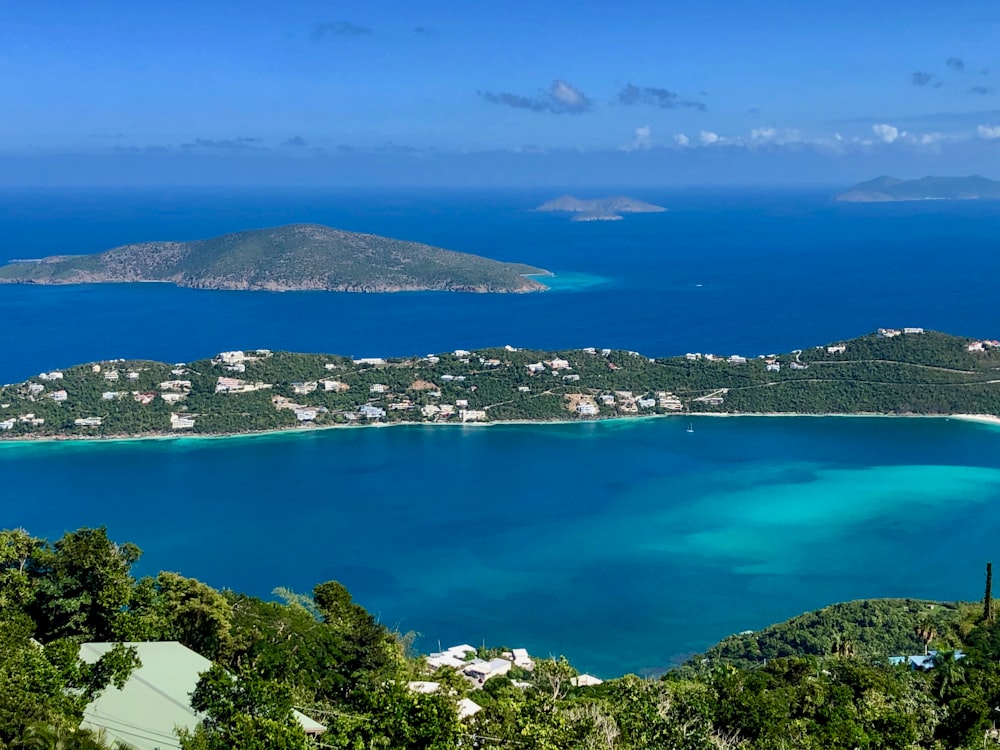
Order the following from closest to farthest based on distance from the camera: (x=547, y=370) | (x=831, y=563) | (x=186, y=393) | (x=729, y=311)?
(x=831, y=563), (x=186, y=393), (x=547, y=370), (x=729, y=311)

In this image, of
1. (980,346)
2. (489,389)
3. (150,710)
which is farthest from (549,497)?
(980,346)

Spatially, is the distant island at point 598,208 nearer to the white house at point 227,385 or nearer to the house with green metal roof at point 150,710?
the white house at point 227,385

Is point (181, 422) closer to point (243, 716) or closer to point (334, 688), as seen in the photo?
point (334, 688)

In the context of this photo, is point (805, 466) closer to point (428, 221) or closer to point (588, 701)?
point (588, 701)

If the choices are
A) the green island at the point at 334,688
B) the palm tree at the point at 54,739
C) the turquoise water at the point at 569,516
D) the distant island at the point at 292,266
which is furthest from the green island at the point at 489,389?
the palm tree at the point at 54,739

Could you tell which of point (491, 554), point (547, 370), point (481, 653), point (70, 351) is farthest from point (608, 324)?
point (481, 653)

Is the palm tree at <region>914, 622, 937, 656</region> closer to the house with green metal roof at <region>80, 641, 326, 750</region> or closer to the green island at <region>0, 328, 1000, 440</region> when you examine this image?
the house with green metal roof at <region>80, 641, 326, 750</region>
